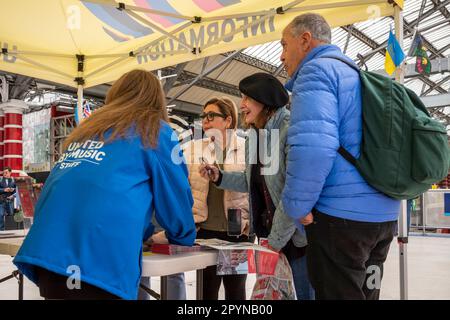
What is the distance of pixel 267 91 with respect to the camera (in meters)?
1.62

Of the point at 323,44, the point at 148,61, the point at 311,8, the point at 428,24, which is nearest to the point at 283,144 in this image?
the point at 323,44

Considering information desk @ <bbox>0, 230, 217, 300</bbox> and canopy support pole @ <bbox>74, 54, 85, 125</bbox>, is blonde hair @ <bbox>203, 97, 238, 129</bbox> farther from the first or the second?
canopy support pole @ <bbox>74, 54, 85, 125</bbox>

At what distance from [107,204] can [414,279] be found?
12.4 ft

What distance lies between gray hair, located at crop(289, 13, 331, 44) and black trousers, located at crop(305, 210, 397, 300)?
61 cm

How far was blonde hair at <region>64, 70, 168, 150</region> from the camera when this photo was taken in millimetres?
1205

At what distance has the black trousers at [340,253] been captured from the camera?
1.22 metres

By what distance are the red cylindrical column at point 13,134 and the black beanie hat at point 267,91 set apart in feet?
50.7

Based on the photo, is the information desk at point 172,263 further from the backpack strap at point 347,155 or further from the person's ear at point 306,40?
the person's ear at point 306,40

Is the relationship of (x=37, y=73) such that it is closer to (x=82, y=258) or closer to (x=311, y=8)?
(x=311, y=8)

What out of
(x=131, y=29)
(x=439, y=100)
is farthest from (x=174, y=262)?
(x=439, y=100)

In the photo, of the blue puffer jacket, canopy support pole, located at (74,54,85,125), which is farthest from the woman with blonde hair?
canopy support pole, located at (74,54,85,125)

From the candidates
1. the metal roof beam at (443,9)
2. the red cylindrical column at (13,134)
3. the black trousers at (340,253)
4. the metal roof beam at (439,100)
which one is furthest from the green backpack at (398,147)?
the red cylindrical column at (13,134)

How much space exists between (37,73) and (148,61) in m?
1.08

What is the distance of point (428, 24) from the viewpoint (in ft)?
47.2
